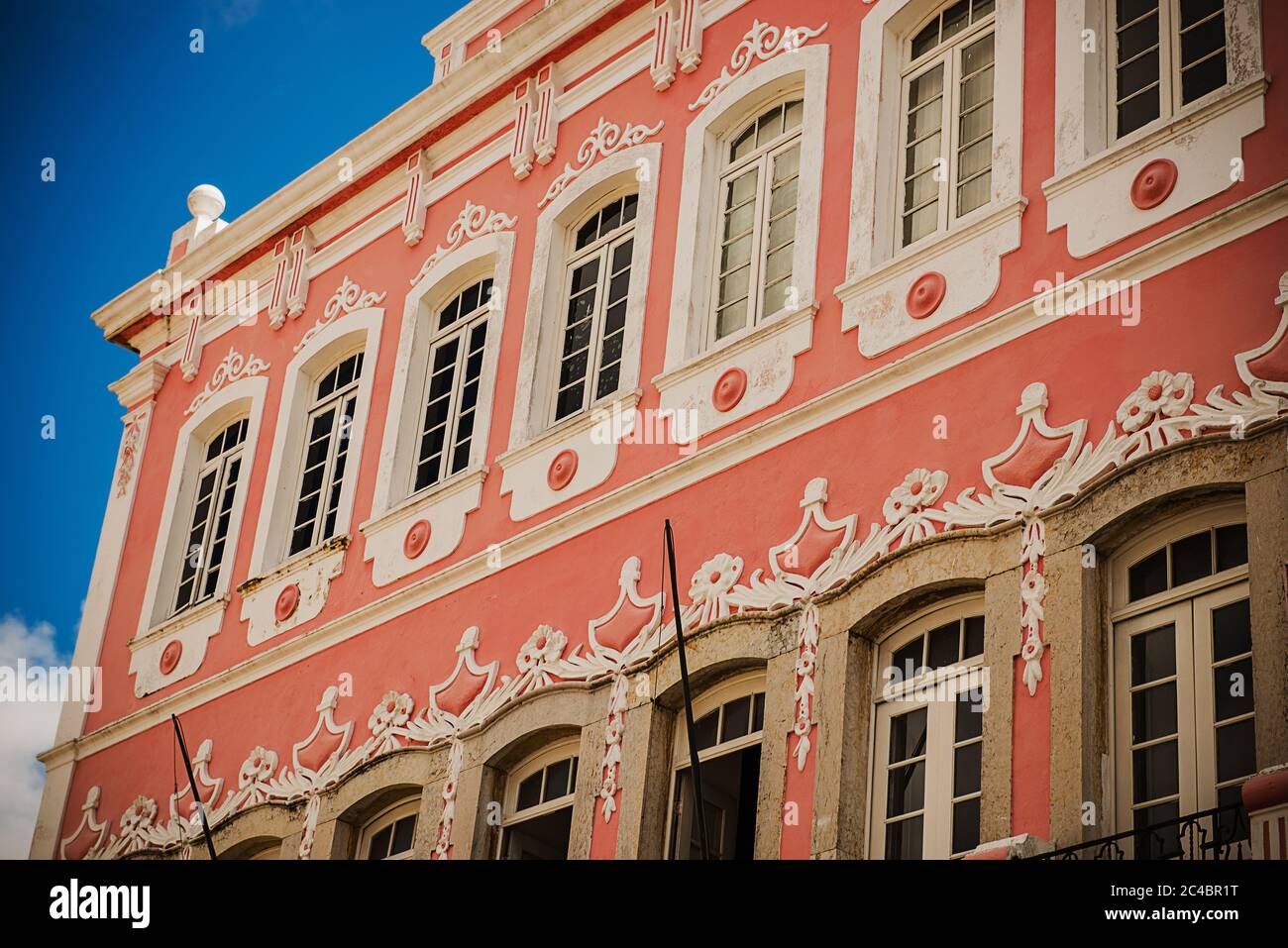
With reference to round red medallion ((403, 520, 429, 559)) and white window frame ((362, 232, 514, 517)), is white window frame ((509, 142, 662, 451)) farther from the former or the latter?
round red medallion ((403, 520, 429, 559))

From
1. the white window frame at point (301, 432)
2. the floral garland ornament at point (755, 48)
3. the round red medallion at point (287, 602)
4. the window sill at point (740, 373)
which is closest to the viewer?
the window sill at point (740, 373)

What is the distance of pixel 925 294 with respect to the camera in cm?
1234

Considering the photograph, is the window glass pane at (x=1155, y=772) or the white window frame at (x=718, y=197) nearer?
the window glass pane at (x=1155, y=772)

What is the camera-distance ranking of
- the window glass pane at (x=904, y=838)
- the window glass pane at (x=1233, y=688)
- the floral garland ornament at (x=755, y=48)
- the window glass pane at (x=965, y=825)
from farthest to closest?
the floral garland ornament at (x=755, y=48) → the window glass pane at (x=904, y=838) → the window glass pane at (x=965, y=825) → the window glass pane at (x=1233, y=688)

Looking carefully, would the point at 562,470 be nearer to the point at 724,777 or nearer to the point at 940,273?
the point at 724,777

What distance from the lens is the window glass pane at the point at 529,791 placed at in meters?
13.6

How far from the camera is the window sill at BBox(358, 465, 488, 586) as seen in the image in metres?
15.0

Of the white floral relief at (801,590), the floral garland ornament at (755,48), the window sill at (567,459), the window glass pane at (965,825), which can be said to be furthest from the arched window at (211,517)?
the window glass pane at (965,825)

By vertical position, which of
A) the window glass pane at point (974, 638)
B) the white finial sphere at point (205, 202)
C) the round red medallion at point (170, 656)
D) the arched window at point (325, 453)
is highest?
the white finial sphere at point (205, 202)

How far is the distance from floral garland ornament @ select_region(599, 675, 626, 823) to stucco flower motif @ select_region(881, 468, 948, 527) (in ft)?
6.97

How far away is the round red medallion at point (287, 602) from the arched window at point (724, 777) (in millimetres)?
4556

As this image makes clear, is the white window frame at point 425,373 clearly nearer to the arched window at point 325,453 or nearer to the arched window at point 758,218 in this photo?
the arched window at point 325,453

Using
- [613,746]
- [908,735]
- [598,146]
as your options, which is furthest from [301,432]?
[908,735]
